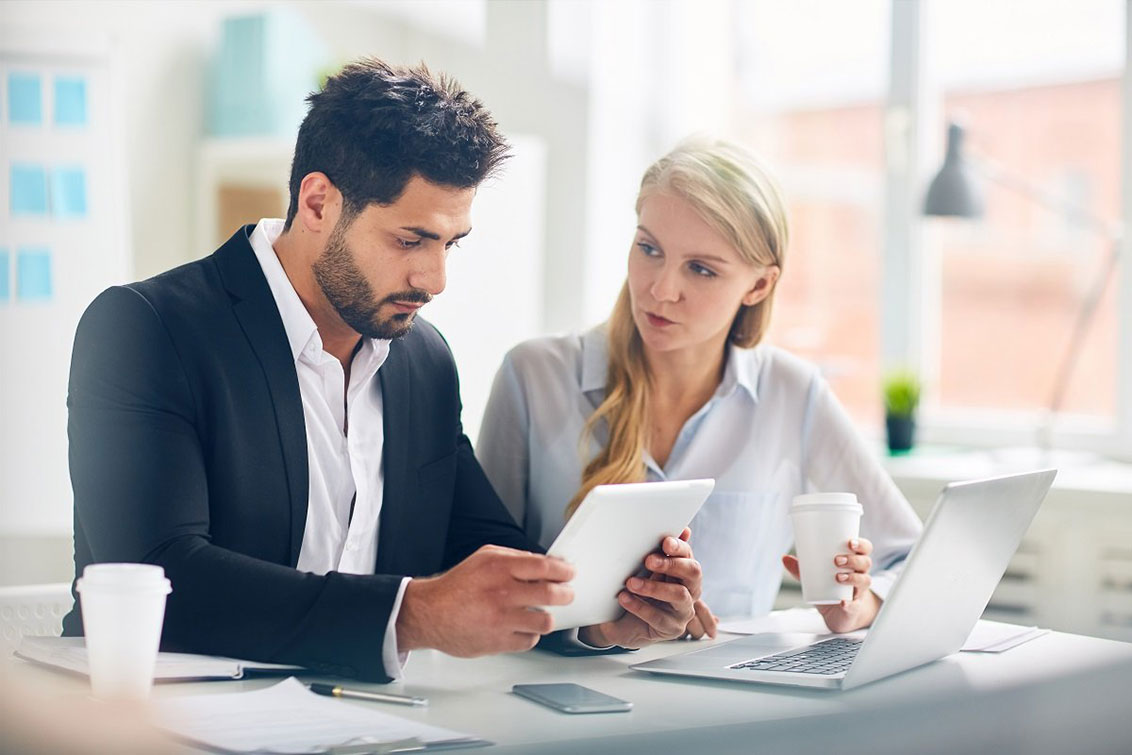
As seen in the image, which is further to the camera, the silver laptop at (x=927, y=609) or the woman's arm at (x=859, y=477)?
the woman's arm at (x=859, y=477)

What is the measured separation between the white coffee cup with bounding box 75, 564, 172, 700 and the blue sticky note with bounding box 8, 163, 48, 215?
187cm

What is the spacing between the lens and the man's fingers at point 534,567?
122cm

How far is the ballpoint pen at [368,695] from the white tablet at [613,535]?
0.50ft

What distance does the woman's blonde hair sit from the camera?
1.87 meters

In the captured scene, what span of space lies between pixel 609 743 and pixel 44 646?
58 cm

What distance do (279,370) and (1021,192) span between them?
84.0 inches

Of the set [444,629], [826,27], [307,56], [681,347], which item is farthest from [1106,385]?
[444,629]

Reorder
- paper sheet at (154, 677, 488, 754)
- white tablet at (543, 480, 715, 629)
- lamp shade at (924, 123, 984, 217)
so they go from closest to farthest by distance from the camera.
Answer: paper sheet at (154, 677, 488, 754)
white tablet at (543, 480, 715, 629)
lamp shade at (924, 123, 984, 217)

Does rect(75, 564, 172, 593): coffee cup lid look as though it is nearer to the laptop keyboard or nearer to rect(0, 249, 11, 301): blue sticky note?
the laptop keyboard

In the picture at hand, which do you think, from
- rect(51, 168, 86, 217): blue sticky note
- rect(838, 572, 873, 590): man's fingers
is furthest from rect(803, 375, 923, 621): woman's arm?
rect(51, 168, 86, 217): blue sticky note

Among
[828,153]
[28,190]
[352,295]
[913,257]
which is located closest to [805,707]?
[352,295]

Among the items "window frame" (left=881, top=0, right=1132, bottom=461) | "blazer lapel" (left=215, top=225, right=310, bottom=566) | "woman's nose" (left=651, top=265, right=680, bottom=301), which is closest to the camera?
"blazer lapel" (left=215, top=225, right=310, bottom=566)

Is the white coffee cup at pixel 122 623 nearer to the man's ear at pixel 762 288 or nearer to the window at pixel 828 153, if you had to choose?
the man's ear at pixel 762 288

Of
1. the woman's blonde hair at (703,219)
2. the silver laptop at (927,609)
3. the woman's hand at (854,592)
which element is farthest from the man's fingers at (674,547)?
the woman's blonde hair at (703,219)
